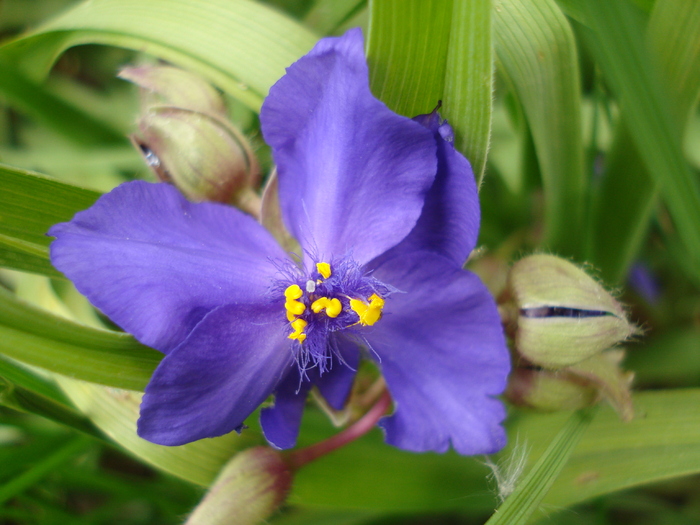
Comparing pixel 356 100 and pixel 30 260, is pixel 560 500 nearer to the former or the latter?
pixel 356 100

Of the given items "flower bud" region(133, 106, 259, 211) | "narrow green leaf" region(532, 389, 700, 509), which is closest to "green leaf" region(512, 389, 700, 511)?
"narrow green leaf" region(532, 389, 700, 509)

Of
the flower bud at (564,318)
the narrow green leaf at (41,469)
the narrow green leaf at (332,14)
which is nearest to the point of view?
the flower bud at (564,318)

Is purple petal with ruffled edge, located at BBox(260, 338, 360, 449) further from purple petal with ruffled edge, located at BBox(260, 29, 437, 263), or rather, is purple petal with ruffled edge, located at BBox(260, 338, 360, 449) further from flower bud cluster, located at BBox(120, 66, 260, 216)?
flower bud cluster, located at BBox(120, 66, 260, 216)

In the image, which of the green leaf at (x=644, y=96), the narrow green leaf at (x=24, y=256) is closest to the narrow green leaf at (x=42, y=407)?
the narrow green leaf at (x=24, y=256)

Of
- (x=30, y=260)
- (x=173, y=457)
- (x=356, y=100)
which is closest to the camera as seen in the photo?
(x=356, y=100)

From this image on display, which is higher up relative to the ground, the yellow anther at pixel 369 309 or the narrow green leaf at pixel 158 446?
the yellow anther at pixel 369 309

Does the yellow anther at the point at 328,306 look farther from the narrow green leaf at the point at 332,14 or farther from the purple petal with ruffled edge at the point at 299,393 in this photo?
the narrow green leaf at the point at 332,14

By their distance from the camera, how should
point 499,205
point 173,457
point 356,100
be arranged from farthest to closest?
point 499,205
point 173,457
point 356,100

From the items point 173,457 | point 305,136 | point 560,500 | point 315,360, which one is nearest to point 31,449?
point 173,457
